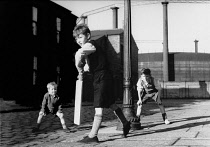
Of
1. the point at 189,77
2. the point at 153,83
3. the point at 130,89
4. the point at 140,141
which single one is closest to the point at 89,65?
the point at 140,141

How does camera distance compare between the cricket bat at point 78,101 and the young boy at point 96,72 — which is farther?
the young boy at point 96,72

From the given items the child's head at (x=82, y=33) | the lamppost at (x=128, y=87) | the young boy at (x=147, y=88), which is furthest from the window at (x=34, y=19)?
the child's head at (x=82, y=33)

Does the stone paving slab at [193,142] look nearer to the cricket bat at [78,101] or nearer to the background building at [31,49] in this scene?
the cricket bat at [78,101]

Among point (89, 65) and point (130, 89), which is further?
point (130, 89)

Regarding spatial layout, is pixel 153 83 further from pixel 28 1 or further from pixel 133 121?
pixel 28 1

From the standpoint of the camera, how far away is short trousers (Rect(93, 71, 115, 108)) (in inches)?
190

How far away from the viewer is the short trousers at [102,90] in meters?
4.84

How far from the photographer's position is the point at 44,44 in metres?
19.0

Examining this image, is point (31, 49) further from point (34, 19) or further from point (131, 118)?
point (131, 118)

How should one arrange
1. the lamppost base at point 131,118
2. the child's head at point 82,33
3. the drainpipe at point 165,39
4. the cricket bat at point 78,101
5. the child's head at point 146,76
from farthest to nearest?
the drainpipe at point 165,39 < the child's head at point 146,76 < the lamppost base at point 131,118 < the child's head at point 82,33 < the cricket bat at point 78,101

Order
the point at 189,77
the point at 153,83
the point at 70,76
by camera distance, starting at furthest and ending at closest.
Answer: the point at 189,77
the point at 70,76
the point at 153,83

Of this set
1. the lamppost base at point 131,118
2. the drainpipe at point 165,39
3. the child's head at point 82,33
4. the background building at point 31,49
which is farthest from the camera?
the drainpipe at point 165,39

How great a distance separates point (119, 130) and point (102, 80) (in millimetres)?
1875

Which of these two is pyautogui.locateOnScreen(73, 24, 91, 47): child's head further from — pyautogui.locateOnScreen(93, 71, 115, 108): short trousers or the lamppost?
the lamppost
